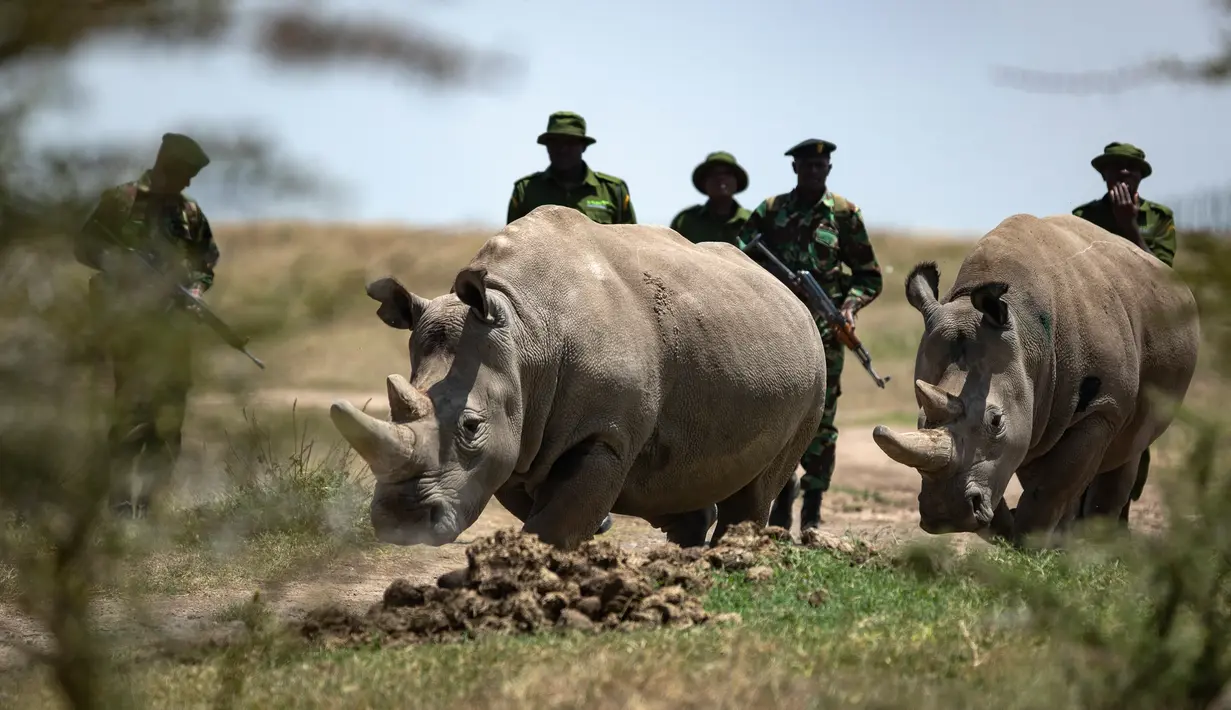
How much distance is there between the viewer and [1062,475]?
8953 millimetres

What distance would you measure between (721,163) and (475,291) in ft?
19.8

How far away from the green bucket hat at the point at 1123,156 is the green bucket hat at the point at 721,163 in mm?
2740

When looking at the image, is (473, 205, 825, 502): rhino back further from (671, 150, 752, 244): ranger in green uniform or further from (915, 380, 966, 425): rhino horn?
(671, 150, 752, 244): ranger in green uniform

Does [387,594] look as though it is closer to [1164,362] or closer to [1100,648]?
[1100,648]

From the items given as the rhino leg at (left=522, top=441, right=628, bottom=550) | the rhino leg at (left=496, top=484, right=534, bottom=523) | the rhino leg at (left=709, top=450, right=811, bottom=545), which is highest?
the rhino leg at (left=522, top=441, right=628, bottom=550)

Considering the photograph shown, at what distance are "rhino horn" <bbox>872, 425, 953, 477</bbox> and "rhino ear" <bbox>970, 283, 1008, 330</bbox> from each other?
76cm

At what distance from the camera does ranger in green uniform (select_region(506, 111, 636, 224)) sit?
408 inches

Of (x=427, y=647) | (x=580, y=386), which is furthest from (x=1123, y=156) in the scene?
(x=427, y=647)

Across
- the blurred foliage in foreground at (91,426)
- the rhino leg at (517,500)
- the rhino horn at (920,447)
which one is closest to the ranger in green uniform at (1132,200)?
the rhino horn at (920,447)

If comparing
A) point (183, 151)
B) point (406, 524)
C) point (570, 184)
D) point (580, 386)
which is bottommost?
point (406, 524)

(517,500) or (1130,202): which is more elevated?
(1130,202)

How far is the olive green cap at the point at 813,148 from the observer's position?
1117cm

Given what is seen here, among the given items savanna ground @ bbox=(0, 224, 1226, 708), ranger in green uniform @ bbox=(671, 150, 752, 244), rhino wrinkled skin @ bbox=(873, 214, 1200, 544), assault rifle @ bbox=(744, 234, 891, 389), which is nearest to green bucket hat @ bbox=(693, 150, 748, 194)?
ranger in green uniform @ bbox=(671, 150, 752, 244)

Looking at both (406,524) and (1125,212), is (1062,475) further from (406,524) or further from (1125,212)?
(406,524)
